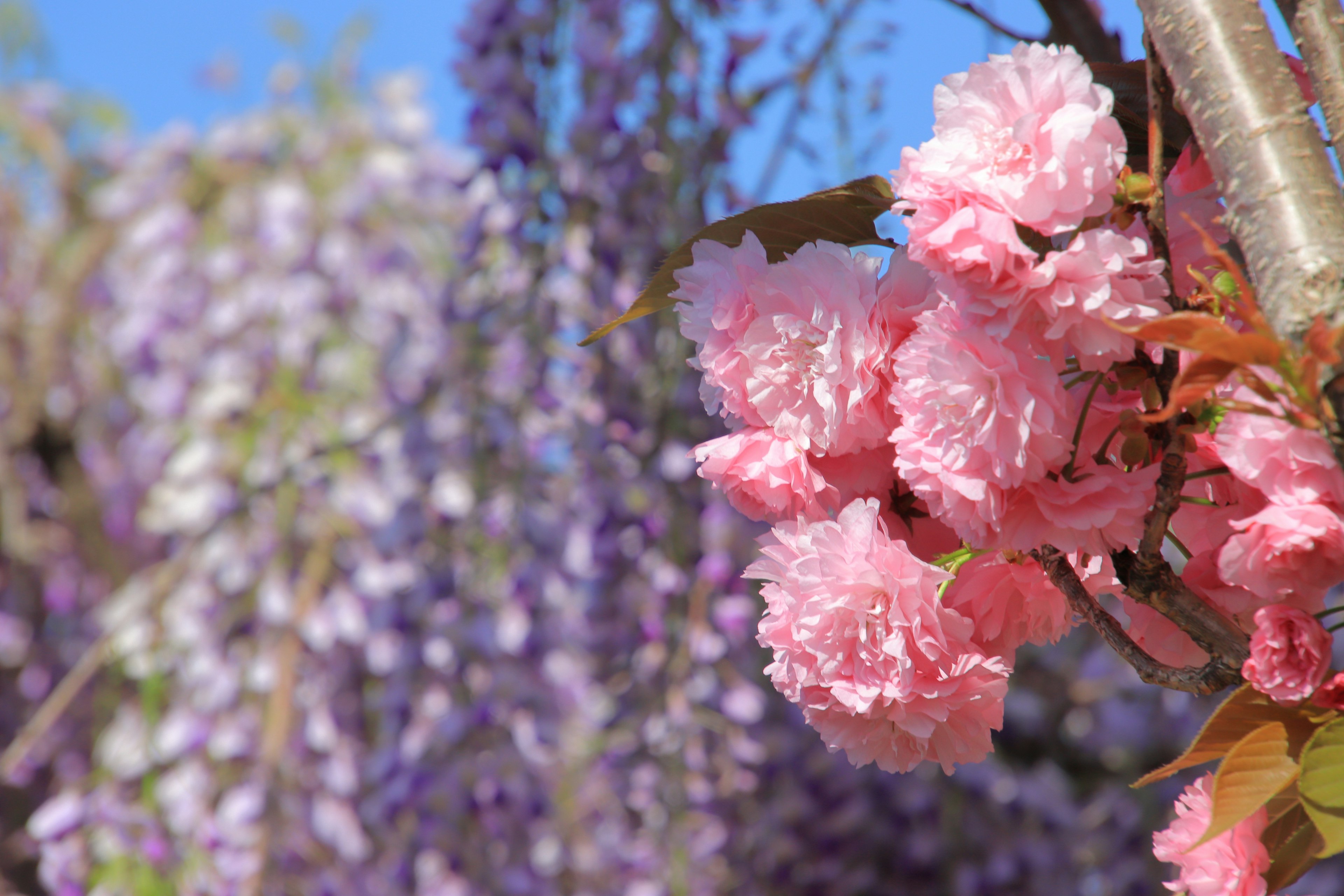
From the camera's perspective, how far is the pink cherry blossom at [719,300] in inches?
14.7

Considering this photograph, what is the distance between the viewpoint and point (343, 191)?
2.40 meters

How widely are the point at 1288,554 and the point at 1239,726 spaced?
0.06m

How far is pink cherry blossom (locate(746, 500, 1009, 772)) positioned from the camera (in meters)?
0.35

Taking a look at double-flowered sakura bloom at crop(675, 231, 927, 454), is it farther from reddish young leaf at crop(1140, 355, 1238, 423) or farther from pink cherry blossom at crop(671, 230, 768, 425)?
reddish young leaf at crop(1140, 355, 1238, 423)

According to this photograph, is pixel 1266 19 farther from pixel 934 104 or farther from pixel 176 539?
pixel 176 539

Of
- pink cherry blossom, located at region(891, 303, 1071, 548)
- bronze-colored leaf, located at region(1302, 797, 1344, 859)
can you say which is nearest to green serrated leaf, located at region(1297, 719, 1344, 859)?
bronze-colored leaf, located at region(1302, 797, 1344, 859)

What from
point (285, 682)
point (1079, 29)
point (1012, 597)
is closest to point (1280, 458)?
point (1012, 597)

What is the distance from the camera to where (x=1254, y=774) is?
0.31 m

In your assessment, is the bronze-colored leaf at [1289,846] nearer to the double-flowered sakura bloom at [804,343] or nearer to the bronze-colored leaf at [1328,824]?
the bronze-colored leaf at [1328,824]

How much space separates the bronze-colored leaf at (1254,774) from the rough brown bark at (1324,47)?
0.55ft

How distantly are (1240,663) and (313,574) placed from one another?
5.05 feet

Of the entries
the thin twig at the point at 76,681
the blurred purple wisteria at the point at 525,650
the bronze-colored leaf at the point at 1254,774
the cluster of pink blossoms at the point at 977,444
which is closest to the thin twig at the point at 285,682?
the blurred purple wisteria at the point at 525,650

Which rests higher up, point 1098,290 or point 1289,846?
point 1098,290

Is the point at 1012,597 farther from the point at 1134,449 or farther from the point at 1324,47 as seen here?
the point at 1324,47
